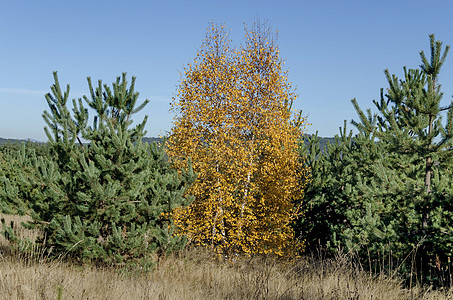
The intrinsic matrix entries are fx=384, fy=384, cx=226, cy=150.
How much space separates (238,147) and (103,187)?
5857 mm

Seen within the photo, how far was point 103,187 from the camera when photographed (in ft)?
25.4

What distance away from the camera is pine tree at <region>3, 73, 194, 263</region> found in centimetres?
777

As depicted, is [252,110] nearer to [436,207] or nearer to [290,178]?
[290,178]

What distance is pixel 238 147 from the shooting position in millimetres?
12773

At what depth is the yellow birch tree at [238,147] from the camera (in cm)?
1247

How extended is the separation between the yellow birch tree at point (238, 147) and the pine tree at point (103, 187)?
3.18 meters

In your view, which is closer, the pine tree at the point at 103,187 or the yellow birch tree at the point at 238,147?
the pine tree at the point at 103,187

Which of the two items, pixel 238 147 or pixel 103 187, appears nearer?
pixel 103 187

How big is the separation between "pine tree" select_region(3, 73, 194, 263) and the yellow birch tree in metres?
3.18

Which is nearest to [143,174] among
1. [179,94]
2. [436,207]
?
[179,94]

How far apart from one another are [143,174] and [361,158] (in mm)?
8143

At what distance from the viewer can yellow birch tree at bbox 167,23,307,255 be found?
12.5m

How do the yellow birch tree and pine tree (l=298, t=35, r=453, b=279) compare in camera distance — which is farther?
the yellow birch tree

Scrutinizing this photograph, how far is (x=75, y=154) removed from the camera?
830cm
